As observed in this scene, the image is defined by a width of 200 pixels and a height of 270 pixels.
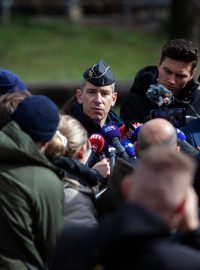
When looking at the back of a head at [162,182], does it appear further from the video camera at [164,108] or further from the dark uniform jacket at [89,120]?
the dark uniform jacket at [89,120]

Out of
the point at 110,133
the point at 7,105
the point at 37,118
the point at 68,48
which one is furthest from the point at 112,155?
the point at 68,48

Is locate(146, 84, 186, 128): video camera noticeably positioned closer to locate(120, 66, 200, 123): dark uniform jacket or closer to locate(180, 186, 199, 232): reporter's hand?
locate(120, 66, 200, 123): dark uniform jacket

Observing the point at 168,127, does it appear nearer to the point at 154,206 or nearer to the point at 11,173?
the point at 11,173

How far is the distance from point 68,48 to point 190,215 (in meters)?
24.9

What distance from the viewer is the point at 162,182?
3.52 metres

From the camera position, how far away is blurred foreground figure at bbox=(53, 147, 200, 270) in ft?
11.5

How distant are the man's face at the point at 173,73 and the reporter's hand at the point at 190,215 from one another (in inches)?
102

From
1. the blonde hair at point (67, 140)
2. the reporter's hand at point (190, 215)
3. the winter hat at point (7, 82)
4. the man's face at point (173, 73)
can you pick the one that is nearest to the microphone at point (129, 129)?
the man's face at point (173, 73)

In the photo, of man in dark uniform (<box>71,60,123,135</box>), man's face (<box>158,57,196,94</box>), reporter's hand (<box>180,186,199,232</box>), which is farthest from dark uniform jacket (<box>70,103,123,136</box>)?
reporter's hand (<box>180,186,199,232</box>)

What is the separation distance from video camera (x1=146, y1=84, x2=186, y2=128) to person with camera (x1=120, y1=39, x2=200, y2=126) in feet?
1.10

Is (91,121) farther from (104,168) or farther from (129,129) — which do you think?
(104,168)

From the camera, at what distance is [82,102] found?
6336 mm

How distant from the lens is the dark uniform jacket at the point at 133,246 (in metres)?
3.49

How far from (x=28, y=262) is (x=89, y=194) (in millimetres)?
481
